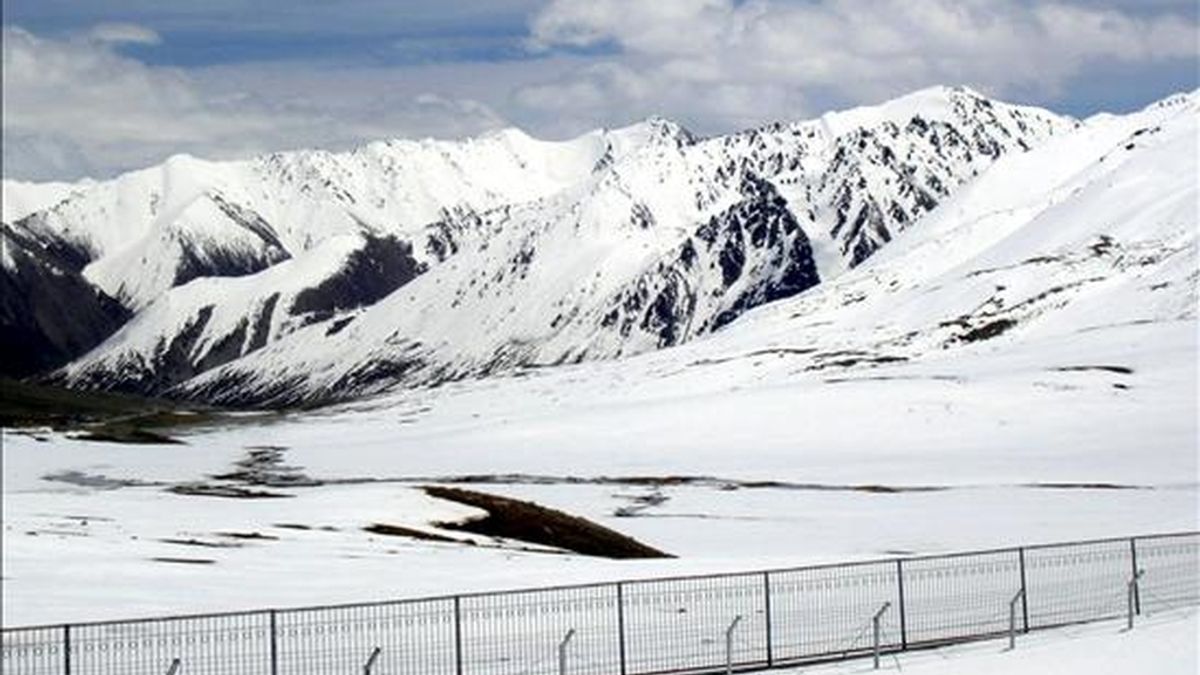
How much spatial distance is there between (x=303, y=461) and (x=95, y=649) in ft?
438

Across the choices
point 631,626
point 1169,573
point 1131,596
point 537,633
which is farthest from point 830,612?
point 1169,573

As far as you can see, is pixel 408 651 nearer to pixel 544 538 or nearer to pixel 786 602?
pixel 786 602

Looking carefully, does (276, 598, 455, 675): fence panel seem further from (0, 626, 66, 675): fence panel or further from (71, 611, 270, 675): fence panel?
(0, 626, 66, 675): fence panel

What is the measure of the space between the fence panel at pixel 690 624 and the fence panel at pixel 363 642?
459cm

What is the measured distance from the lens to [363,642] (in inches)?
1649

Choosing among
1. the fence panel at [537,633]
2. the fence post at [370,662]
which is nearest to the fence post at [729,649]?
the fence panel at [537,633]

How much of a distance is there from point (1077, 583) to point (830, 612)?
11.4 m

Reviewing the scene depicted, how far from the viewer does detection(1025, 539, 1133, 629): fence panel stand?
51594 millimetres

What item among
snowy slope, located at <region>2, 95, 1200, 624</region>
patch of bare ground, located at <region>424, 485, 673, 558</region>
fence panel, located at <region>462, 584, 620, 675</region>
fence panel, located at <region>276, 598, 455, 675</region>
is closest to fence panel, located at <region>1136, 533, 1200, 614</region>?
snowy slope, located at <region>2, 95, 1200, 624</region>

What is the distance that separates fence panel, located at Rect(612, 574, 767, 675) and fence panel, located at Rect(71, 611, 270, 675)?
8.55 metres

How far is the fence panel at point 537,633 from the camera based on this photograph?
4081 cm

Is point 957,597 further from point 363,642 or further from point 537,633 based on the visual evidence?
point 363,642

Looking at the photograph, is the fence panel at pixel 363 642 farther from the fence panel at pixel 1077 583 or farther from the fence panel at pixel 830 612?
the fence panel at pixel 1077 583

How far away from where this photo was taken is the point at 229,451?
188 meters
